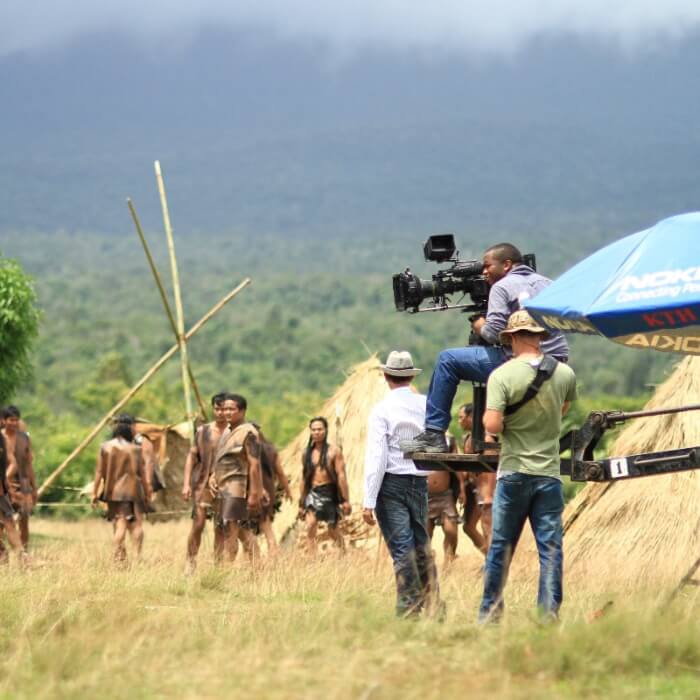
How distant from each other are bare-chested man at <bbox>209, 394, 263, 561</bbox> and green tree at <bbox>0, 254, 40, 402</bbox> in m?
9.13

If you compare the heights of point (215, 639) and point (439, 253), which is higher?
point (439, 253)

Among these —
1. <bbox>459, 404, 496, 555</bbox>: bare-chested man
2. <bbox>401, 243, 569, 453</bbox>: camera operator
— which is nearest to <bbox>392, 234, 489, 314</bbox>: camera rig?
<bbox>401, 243, 569, 453</bbox>: camera operator

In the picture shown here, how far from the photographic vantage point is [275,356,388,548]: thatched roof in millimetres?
17750

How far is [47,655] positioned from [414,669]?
6.12 ft

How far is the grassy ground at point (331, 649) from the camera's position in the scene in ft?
23.2

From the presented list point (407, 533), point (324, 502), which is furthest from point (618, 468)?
point (324, 502)

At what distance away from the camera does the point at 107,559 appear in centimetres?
1375

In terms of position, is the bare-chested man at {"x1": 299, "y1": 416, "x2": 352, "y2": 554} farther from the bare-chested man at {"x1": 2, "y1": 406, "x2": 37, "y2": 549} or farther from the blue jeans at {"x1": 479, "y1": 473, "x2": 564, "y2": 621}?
the blue jeans at {"x1": 479, "y1": 473, "x2": 564, "y2": 621}

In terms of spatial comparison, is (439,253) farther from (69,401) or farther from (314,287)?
(314,287)

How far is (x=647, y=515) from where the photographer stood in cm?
1364

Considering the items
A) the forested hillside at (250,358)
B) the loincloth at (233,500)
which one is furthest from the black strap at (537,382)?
the forested hillside at (250,358)

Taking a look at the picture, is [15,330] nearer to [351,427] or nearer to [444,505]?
[351,427]

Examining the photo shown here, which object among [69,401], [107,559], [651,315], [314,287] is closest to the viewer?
[651,315]

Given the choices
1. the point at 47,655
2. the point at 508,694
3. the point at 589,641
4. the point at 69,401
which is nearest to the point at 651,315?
the point at 589,641
